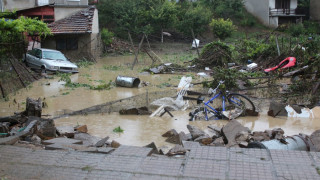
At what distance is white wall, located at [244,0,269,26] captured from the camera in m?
42.2

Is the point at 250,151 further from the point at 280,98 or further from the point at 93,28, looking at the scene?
the point at 93,28

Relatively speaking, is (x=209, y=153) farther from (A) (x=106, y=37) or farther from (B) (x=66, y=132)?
(A) (x=106, y=37)

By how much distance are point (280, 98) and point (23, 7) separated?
23541 mm

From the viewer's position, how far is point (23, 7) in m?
28.6

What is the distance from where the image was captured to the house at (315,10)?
135 ft

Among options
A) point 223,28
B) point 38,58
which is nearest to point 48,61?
point 38,58

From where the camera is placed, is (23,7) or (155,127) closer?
(155,127)

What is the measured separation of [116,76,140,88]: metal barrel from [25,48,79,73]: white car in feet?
17.0

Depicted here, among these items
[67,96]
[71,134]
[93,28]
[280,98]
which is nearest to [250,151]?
[71,134]

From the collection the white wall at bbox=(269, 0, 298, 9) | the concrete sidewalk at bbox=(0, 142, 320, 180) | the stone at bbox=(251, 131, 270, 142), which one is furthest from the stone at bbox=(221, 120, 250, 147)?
the white wall at bbox=(269, 0, 298, 9)

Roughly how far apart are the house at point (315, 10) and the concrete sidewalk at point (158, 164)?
40.8 meters

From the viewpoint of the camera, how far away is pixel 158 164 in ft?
16.0

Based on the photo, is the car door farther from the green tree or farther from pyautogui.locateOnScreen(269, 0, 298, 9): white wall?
pyautogui.locateOnScreen(269, 0, 298, 9): white wall

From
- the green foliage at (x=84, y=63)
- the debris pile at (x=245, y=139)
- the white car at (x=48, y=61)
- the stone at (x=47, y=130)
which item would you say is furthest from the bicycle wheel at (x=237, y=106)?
the green foliage at (x=84, y=63)
